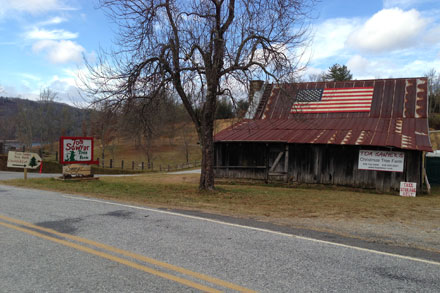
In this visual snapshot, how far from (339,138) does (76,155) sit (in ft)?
45.4

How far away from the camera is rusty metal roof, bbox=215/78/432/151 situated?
58.4 feet

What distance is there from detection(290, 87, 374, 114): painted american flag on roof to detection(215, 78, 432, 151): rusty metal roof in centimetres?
38

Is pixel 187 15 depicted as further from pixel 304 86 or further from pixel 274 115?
pixel 304 86

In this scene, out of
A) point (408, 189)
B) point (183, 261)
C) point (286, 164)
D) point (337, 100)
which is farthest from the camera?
point (337, 100)

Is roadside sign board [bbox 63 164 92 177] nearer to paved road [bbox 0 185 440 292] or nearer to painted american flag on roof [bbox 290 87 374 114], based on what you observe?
paved road [bbox 0 185 440 292]

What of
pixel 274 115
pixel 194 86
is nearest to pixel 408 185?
pixel 274 115

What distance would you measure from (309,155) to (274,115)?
16.5ft

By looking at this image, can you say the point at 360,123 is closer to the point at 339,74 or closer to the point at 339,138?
the point at 339,138

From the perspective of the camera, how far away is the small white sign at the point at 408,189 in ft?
53.5

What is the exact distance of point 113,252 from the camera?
5219 mm

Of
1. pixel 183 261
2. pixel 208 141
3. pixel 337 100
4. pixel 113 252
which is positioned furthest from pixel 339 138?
pixel 113 252

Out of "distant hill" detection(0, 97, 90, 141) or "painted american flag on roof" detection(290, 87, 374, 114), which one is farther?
"distant hill" detection(0, 97, 90, 141)

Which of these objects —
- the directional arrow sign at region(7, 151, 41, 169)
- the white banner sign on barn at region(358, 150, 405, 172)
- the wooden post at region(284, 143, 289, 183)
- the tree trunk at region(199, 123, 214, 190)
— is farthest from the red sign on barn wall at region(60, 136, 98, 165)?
the white banner sign on barn at region(358, 150, 405, 172)

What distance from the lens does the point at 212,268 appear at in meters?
4.61
